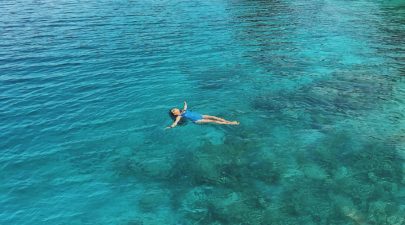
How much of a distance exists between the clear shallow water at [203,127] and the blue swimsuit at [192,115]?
1.42m

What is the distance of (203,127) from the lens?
34.0 metres

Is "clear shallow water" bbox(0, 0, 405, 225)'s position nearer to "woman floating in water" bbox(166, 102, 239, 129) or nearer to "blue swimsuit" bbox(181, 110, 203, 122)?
"woman floating in water" bbox(166, 102, 239, 129)

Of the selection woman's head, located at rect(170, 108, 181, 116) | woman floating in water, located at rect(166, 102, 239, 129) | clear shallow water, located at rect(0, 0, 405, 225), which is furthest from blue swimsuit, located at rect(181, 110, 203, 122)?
clear shallow water, located at rect(0, 0, 405, 225)

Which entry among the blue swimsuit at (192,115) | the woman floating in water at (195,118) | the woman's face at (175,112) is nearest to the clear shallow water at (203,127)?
the woman floating in water at (195,118)

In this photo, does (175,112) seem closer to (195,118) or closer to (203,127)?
(195,118)

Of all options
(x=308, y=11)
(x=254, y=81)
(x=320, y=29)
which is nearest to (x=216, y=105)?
(x=254, y=81)

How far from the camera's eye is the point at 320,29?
59.3m

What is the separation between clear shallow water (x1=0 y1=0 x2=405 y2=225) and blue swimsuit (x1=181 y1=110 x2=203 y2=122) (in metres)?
1.42

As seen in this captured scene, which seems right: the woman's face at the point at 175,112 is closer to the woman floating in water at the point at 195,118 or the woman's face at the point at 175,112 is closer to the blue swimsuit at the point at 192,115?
the woman floating in water at the point at 195,118

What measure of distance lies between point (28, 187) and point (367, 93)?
1219 inches

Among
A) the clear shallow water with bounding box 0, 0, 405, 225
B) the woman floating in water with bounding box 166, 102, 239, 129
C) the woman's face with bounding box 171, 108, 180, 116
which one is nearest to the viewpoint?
the clear shallow water with bounding box 0, 0, 405, 225

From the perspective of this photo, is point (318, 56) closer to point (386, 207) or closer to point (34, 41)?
point (386, 207)

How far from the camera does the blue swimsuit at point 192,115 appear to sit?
34188 mm

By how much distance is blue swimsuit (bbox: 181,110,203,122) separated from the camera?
34188 mm
